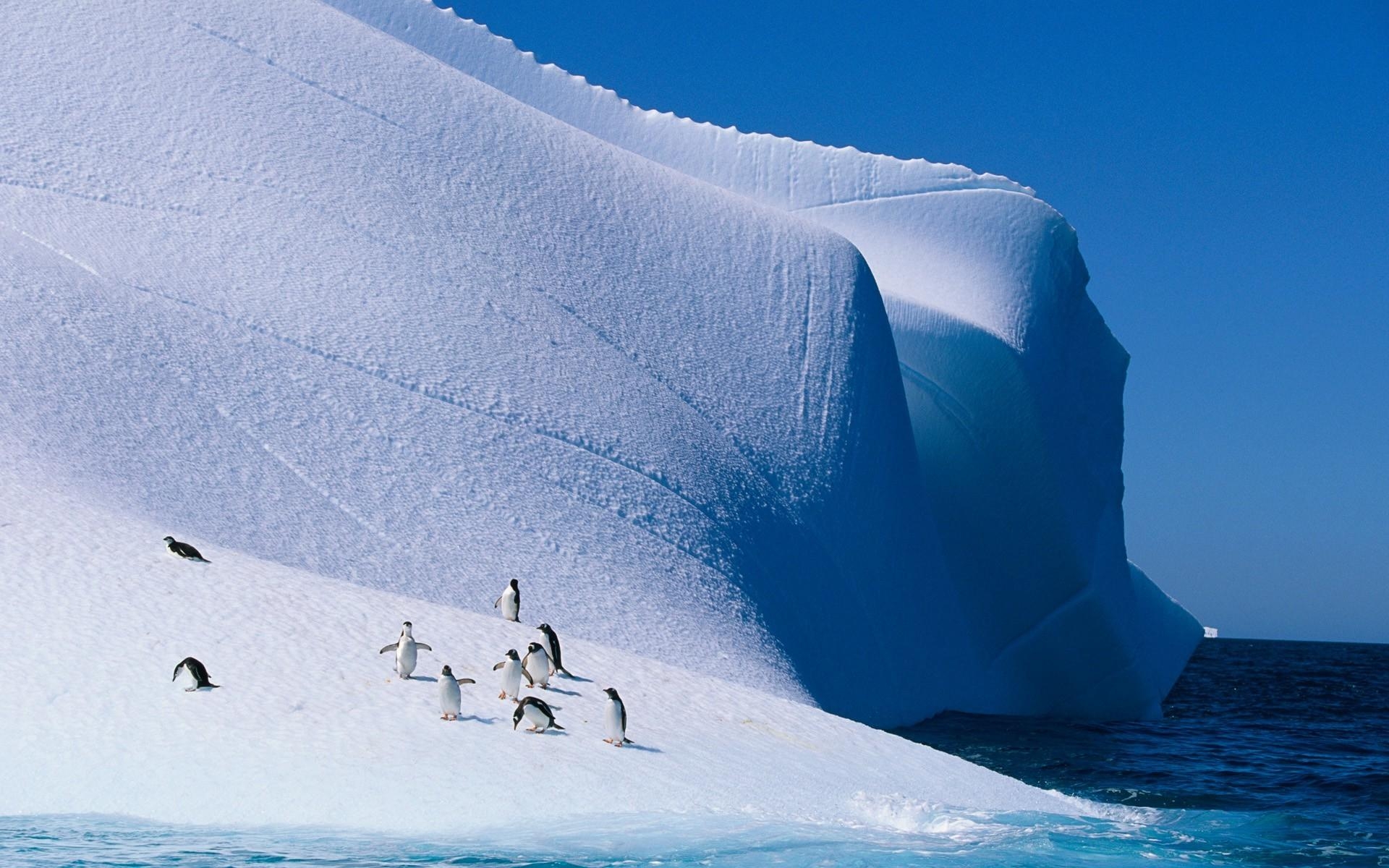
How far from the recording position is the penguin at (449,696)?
30.1ft

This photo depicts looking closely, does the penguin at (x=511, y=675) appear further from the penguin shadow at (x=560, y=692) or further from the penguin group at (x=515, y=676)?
the penguin shadow at (x=560, y=692)

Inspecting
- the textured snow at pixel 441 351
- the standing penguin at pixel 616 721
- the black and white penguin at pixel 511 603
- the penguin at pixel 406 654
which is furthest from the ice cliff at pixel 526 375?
the standing penguin at pixel 616 721

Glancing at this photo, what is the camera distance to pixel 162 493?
12586 mm

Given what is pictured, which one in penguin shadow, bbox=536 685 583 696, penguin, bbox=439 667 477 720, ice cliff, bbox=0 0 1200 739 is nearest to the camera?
penguin, bbox=439 667 477 720

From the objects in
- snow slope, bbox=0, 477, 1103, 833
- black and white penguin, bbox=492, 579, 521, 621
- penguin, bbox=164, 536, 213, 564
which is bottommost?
snow slope, bbox=0, 477, 1103, 833

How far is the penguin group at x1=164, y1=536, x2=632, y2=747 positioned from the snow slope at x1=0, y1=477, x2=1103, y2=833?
9 cm

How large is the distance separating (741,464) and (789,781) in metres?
7.24

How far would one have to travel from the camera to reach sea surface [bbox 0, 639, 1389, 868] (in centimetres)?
694

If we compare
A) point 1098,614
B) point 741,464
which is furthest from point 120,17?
point 1098,614

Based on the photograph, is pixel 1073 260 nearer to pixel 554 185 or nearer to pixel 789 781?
pixel 554 185

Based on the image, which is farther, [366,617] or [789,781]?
[366,617]

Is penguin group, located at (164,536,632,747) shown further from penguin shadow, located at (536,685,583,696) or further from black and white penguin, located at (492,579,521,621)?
black and white penguin, located at (492,579,521,621)

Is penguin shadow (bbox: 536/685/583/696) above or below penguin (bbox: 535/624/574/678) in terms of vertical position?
below

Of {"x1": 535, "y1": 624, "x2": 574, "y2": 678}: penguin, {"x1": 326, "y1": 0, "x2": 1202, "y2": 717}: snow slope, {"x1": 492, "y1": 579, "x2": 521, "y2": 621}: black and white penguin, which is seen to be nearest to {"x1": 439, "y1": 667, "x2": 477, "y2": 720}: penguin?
{"x1": 535, "y1": 624, "x2": 574, "y2": 678}: penguin
